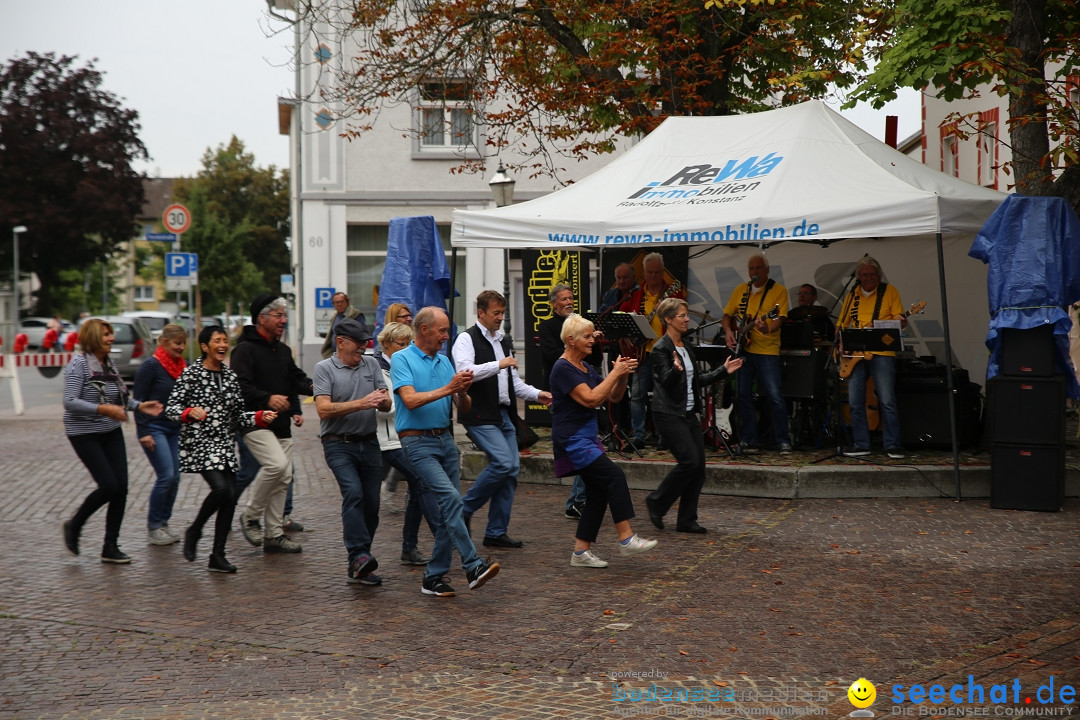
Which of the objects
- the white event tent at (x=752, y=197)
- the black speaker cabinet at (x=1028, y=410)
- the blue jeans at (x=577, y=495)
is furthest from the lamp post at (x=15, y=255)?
the black speaker cabinet at (x=1028, y=410)

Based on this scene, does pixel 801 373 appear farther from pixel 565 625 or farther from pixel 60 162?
pixel 60 162

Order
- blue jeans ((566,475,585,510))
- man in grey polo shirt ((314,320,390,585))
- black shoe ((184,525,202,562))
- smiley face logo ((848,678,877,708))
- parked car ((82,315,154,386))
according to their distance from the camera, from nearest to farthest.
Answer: smiley face logo ((848,678,877,708)), man in grey polo shirt ((314,320,390,585)), black shoe ((184,525,202,562)), blue jeans ((566,475,585,510)), parked car ((82,315,154,386))

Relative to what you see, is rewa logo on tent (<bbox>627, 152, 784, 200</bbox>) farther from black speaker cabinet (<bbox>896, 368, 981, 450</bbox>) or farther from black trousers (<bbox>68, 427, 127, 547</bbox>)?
black trousers (<bbox>68, 427, 127, 547</bbox>)

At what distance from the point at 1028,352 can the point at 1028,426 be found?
0.63m

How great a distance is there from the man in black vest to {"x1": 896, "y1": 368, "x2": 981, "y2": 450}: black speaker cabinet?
4.98m

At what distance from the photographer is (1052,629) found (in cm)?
595

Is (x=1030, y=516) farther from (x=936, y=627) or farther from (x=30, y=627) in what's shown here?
(x=30, y=627)

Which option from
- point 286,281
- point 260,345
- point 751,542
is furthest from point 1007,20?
point 286,281

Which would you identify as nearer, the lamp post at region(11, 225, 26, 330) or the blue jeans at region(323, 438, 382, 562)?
the blue jeans at region(323, 438, 382, 562)

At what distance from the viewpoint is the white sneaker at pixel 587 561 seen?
7.48 metres

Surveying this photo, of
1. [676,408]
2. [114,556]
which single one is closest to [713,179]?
[676,408]

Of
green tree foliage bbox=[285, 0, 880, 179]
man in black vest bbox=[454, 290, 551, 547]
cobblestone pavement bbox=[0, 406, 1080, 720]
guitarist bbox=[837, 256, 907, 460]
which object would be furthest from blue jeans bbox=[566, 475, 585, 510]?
green tree foliage bbox=[285, 0, 880, 179]

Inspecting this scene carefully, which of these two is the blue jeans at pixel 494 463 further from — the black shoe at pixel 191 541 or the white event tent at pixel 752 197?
the white event tent at pixel 752 197

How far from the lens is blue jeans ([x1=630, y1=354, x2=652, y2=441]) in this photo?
38.2 feet
